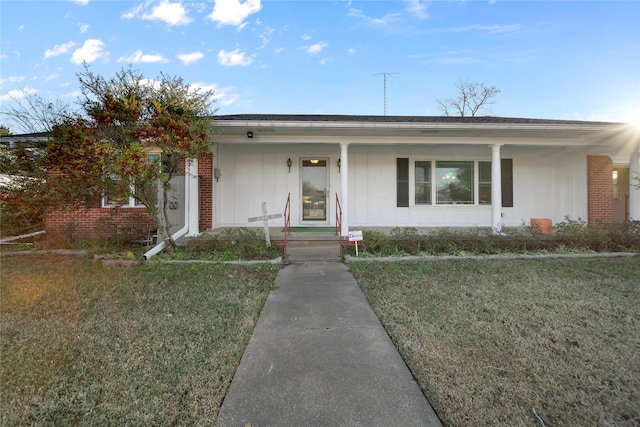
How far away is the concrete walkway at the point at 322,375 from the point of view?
1.89m

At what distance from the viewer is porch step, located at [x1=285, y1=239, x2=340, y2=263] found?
613cm

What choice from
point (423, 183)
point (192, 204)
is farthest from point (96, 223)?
point (423, 183)

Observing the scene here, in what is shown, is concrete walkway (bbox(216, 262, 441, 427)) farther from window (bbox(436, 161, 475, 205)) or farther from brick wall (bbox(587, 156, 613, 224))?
brick wall (bbox(587, 156, 613, 224))

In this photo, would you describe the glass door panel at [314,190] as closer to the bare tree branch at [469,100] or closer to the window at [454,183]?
the window at [454,183]

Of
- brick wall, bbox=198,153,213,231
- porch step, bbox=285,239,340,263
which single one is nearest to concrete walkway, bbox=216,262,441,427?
porch step, bbox=285,239,340,263

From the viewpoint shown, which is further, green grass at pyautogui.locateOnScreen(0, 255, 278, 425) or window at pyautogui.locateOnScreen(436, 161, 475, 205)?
window at pyautogui.locateOnScreen(436, 161, 475, 205)

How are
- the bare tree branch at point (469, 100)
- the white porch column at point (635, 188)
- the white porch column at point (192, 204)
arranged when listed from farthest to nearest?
the bare tree branch at point (469, 100) < the white porch column at point (635, 188) < the white porch column at point (192, 204)

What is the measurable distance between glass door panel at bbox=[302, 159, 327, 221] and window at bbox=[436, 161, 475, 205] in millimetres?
3458

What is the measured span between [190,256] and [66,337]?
316cm

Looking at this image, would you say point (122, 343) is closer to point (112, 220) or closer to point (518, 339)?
point (518, 339)

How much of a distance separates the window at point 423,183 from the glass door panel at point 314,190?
2793 millimetres

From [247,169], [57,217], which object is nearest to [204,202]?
[247,169]

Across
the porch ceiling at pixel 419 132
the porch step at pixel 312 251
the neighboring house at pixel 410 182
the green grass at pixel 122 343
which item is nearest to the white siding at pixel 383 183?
the neighboring house at pixel 410 182

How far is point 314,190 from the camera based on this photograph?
29.3ft
